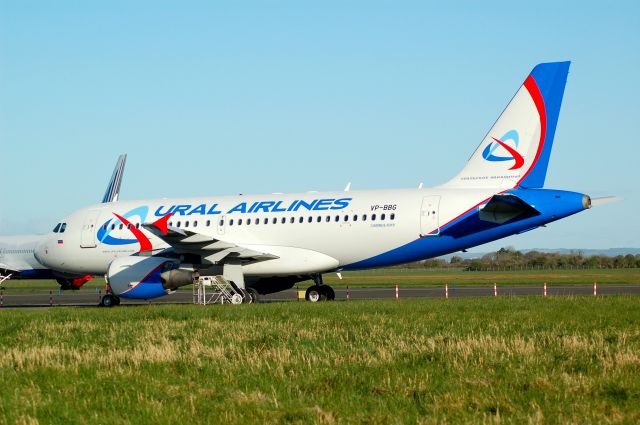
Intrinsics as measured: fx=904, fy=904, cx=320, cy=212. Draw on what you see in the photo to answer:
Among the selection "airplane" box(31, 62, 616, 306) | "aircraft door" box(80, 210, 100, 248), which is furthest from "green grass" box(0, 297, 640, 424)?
"aircraft door" box(80, 210, 100, 248)

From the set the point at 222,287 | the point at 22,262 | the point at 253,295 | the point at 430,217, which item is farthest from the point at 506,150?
the point at 22,262

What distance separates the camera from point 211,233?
117 ft

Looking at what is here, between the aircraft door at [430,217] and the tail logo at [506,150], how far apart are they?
7.67 ft

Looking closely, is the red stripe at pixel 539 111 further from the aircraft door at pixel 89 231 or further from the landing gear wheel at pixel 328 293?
the aircraft door at pixel 89 231

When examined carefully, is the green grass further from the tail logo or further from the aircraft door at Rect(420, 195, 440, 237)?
the tail logo

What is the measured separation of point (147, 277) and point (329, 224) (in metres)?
6.98

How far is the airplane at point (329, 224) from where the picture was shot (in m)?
30.5

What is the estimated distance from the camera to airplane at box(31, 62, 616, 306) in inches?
1201

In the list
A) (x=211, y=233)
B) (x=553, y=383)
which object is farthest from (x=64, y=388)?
(x=211, y=233)

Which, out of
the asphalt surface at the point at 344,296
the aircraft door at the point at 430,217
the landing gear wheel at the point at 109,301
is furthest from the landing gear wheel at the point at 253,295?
the aircraft door at the point at 430,217

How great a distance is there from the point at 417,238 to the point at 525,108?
578 cm

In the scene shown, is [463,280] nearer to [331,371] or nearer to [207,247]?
[207,247]

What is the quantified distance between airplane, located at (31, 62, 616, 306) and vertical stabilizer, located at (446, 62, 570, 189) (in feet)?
0.11

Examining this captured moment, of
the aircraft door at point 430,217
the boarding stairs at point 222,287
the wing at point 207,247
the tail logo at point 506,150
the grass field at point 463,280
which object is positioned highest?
the tail logo at point 506,150
